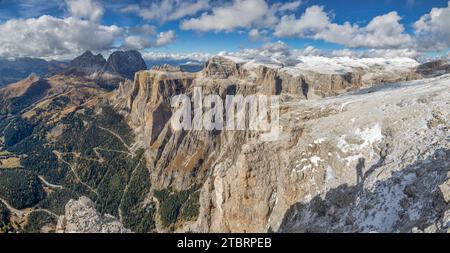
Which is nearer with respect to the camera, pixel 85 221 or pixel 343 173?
pixel 85 221

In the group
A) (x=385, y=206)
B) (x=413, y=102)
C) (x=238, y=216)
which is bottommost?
(x=238, y=216)

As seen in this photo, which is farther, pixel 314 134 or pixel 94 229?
pixel 314 134

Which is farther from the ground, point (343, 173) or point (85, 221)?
point (343, 173)

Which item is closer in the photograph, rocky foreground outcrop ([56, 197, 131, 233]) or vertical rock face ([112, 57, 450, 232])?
vertical rock face ([112, 57, 450, 232])

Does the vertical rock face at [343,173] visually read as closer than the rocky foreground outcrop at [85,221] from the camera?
Yes
